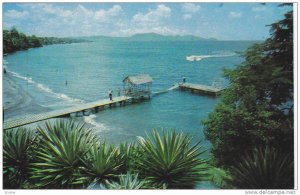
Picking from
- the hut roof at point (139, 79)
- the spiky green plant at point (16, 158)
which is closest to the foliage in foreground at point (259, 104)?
the spiky green plant at point (16, 158)

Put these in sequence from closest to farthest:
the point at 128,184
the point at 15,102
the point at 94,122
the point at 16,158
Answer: the point at 128,184 < the point at 16,158 < the point at 15,102 < the point at 94,122

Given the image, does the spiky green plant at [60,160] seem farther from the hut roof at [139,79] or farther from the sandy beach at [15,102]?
the hut roof at [139,79]

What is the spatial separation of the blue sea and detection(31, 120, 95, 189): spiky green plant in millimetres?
2568

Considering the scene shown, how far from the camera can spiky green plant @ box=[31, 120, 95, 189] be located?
888cm

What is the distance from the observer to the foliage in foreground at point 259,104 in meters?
9.27

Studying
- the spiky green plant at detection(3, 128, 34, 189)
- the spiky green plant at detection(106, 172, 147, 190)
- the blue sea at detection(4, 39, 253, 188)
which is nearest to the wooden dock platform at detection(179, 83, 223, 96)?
the blue sea at detection(4, 39, 253, 188)

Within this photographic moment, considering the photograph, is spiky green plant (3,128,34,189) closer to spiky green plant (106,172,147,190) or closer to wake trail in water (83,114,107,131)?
spiky green plant (106,172,147,190)

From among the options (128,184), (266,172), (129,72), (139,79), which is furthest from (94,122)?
(266,172)

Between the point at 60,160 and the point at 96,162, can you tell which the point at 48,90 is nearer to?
the point at 60,160

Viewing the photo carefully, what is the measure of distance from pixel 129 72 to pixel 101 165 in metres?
5.93

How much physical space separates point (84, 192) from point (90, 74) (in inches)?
208

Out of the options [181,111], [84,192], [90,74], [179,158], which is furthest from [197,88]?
[84,192]

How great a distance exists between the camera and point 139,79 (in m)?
15.8

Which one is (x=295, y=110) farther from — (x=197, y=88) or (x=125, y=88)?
(x=125, y=88)
